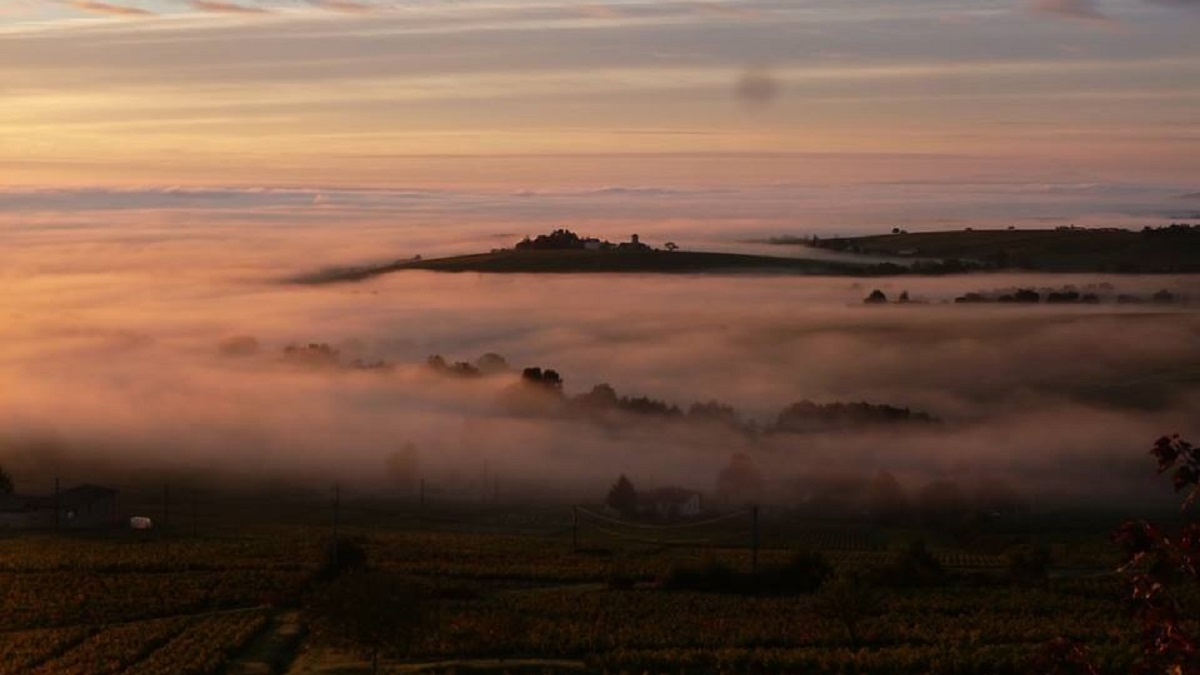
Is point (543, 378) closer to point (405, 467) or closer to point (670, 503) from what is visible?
point (405, 467)

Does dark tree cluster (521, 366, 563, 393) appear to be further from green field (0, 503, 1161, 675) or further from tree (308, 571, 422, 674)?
tree (308, 571, 422, 674)

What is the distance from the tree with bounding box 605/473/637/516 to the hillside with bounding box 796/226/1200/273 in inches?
2964

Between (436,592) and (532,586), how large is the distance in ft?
18.6

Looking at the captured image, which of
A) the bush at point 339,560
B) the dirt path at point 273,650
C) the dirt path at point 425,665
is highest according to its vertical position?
the dirt path at point 425,665

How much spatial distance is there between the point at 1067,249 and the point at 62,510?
118348 millimetres

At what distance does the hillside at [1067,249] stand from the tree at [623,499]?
75.3 metres

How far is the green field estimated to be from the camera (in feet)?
133

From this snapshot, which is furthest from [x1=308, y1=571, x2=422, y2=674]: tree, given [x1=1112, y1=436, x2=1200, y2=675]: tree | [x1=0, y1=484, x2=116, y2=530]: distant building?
[x1=0, y1=484, x2=116, y2=530]: distant building

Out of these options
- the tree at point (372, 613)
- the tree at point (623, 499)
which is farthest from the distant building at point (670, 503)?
the tree at point (372, 613)

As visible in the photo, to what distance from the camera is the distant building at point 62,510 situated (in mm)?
82938

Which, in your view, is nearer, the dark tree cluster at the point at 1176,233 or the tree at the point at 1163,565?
the tree at the point at 1163,565

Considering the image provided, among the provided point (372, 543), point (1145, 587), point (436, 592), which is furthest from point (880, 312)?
point (1145, 587)

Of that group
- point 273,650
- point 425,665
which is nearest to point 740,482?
point 273,650

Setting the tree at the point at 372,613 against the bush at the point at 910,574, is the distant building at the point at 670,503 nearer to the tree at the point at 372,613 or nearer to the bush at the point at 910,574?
the bush at the point at 910,574
